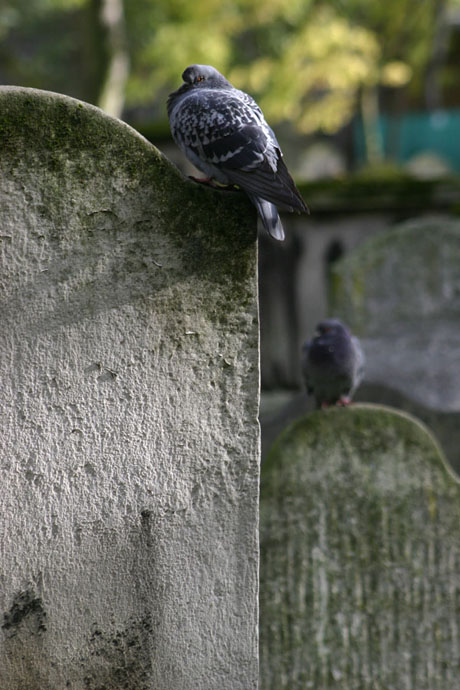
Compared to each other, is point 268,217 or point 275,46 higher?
point 275,46

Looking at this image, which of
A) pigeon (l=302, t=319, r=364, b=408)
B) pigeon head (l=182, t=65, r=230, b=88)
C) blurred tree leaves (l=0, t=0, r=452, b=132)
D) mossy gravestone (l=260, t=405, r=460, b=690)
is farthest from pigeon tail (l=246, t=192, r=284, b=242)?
blurred tree leaves (l=0, t=0, r=452, b=132)

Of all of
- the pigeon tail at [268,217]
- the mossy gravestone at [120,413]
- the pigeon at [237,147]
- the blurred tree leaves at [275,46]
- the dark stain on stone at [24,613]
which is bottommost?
the dark stain on stone at [24,613]

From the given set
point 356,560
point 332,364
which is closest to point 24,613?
point 356,560

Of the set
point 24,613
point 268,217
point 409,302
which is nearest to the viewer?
point 24,613

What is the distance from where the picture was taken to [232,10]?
1288 centimetres

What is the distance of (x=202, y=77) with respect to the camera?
9.51ft

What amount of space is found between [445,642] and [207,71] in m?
2.28

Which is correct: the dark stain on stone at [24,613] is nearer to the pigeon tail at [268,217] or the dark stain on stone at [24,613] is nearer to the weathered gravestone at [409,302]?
the pigeon tail at [268,217]

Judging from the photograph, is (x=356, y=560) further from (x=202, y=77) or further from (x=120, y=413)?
(x=202, y=77)

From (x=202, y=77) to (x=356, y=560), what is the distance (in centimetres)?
187

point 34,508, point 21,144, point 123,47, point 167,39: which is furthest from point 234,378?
point 167,39

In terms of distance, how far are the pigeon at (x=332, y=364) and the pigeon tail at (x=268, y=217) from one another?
191 cm

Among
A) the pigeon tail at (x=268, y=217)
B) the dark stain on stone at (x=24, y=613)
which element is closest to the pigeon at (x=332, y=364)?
the pigeon tail at (x=268, y=217)

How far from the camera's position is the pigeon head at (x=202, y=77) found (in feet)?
9.45
